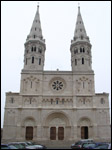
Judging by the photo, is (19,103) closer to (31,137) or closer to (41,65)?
(31,137)

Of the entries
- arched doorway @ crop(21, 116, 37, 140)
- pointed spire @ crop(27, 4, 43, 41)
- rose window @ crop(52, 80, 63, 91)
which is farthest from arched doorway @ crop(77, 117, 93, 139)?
pointed spire @ crop(27, 4, 43, 41)

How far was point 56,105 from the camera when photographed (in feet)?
130

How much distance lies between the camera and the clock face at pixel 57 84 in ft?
135

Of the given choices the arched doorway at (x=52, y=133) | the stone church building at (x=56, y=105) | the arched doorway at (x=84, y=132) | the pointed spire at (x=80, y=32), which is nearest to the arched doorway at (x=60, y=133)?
the stone church building at (x=56, y=105)

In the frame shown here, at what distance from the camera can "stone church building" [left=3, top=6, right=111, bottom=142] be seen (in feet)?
123

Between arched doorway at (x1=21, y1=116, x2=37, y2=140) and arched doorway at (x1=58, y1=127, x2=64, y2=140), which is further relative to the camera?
arched doorway at (x1=58, y1=127, x2=64, y2=140)

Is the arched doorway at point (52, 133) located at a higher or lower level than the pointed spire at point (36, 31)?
lower

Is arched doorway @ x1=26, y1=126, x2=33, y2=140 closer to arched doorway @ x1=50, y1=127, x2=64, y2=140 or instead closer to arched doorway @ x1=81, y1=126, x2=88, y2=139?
arched doorway @ x1=50, y1=127, x2=64, y2=140

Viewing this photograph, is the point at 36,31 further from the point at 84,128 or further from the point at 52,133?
the point at 84,128

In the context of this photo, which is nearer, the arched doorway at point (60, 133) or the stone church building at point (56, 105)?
the stone church building at point (56, 105)

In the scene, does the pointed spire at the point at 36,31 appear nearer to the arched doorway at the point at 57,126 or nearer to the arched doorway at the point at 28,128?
the arched doorway at the point at 57,126

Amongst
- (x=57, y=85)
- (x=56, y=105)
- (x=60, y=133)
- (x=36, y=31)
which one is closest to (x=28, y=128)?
(x=60, y=133)

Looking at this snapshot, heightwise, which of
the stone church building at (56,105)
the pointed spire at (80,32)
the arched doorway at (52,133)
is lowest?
the arched doorway at (52,133)

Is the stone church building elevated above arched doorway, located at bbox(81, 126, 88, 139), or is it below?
above
